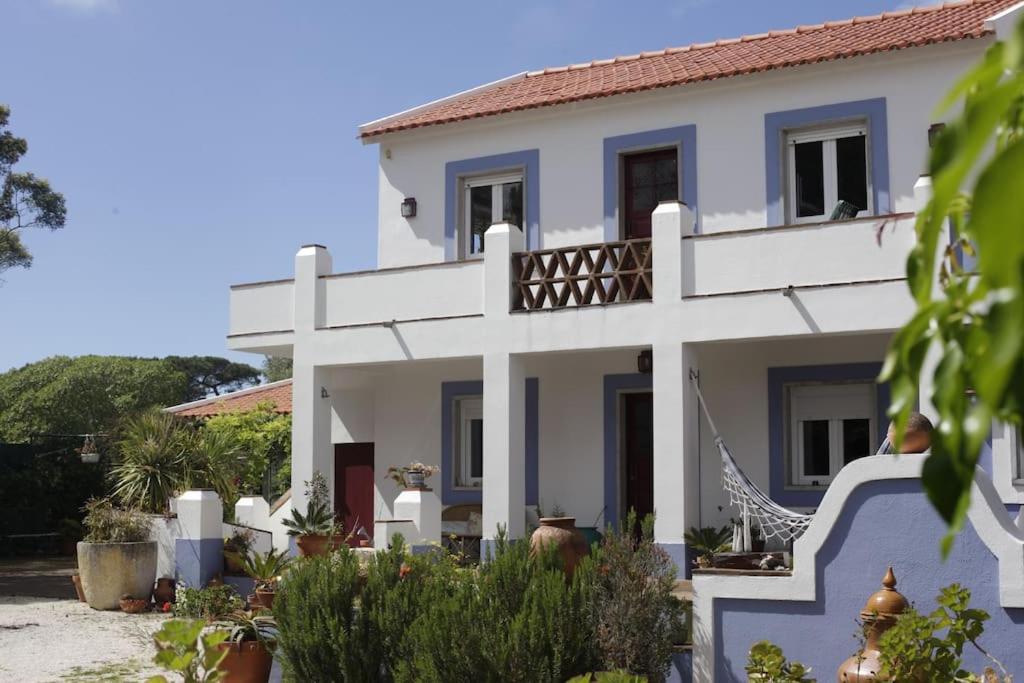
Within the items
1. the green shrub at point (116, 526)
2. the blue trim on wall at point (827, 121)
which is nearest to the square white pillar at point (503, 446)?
the blue trim on wall at point (827, 121)

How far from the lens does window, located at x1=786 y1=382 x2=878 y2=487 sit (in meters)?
15.1

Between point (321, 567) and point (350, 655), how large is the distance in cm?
100

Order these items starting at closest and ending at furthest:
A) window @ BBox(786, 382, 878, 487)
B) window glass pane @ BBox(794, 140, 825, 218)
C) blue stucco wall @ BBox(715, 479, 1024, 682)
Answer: blue stucco wall @ BBox(715, 479, 1024, 682) → window @ BBox(786, 382, 878, 487) → window glass pane @ BBox(794, 140, 825, 218)

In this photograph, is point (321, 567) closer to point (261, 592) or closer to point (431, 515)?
point (261, 592)

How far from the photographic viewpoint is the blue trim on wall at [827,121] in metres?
14.8

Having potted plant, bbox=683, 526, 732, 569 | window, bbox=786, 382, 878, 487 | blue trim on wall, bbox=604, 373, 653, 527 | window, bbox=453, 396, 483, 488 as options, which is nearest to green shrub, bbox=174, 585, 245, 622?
window, bbox=453, 396, 483, 488

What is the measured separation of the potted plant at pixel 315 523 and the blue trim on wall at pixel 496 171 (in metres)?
3.93

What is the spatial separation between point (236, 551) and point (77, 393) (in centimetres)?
2891

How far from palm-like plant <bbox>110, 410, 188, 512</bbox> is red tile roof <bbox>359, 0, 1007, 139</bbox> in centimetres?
547

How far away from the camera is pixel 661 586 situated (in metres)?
9.73

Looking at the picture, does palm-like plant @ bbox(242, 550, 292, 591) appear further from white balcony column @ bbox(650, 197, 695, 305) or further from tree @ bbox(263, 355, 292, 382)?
tree @ bbox(263, 355, 292, 382)

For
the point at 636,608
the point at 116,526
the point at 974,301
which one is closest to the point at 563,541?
the point at 636,608

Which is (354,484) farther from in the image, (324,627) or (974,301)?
(974,301)

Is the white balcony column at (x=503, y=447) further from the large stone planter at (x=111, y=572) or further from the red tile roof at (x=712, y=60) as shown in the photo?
the large stone planter at (x=111, y=572)
